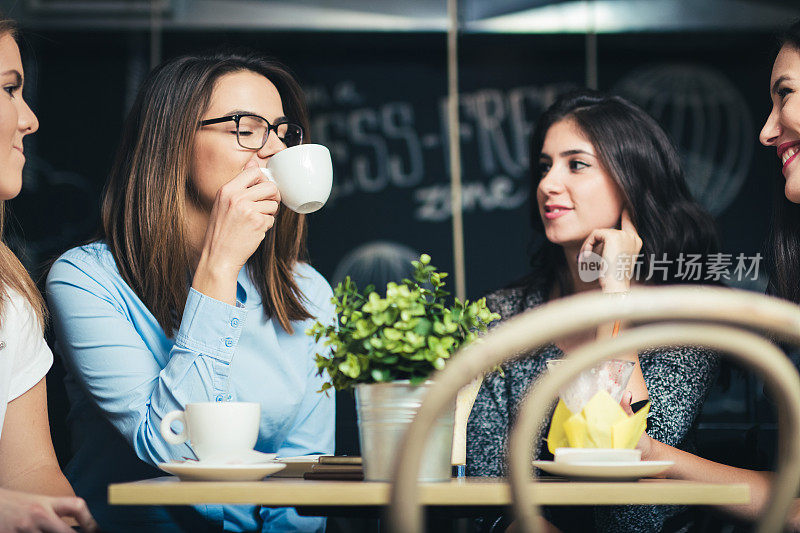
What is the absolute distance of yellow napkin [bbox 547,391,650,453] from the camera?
3.36 ft

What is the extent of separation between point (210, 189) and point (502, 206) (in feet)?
6.50

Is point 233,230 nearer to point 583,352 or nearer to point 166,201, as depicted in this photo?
point 166,201

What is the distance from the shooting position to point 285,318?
161cm

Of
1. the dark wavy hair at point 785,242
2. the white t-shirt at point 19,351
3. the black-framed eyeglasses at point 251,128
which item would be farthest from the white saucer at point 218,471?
the dark wavy hair at point 785,242

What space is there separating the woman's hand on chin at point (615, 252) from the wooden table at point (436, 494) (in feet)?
3.26

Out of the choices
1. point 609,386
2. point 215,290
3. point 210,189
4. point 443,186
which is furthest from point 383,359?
point 443,186

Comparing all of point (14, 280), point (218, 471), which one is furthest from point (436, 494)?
point (14, 280)

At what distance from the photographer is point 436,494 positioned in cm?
85

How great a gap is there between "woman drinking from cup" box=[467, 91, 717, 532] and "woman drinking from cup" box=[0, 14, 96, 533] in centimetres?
87

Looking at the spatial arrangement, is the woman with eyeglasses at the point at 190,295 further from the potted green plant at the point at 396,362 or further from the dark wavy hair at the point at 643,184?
the dark wavy hair at the point at 643,184

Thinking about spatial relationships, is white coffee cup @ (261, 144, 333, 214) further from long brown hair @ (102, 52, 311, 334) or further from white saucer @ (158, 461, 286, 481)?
white saucer @ (158, 461, 286, 481)

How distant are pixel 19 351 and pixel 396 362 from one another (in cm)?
72

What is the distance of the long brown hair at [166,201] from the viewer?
150cm

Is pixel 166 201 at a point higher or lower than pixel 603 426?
higher
